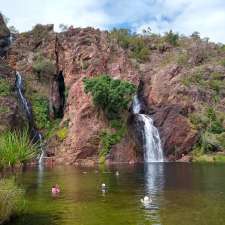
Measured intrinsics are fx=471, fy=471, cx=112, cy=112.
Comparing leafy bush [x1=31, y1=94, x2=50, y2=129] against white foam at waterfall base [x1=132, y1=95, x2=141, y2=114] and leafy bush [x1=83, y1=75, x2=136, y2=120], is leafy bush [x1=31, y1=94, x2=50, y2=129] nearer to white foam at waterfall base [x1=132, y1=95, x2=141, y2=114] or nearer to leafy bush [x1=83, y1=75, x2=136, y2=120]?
leafy bush [x1=83, y1=75, x2=136, y2=120]

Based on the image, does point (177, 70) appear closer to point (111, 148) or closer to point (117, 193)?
point (111, 148)

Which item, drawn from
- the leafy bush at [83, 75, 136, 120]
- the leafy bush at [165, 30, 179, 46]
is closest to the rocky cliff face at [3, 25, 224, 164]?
the leafy bush at [83, 75, 136, 120]

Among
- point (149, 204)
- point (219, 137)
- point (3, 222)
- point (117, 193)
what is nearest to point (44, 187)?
point (117, 193)

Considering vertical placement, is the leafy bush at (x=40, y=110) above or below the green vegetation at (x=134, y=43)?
below

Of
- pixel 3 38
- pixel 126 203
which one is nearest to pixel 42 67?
pixel 3 38

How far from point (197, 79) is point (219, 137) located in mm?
30672

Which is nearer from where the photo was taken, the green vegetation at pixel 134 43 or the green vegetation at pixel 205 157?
the green vegetation at pixel 205 157

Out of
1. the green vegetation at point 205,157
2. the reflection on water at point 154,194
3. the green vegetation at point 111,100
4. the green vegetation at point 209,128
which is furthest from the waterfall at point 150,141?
the reflection on water at point 154,194

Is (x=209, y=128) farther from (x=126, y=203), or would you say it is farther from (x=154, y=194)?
(x=126, y=203)

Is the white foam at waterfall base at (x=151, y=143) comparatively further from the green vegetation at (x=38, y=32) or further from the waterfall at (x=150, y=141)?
the green vegetation at (x=38, y=32)

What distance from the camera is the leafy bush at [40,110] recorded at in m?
112

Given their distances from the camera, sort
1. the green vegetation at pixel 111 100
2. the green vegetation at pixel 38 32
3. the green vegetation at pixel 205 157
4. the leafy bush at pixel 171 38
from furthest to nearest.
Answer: the leafy bush at pixel 171 38, the green vegetation at pixel 38 32, the green vegetation at pixel 205 157, the green vegetation at pixel 111 100

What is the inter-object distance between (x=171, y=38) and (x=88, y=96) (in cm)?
8031

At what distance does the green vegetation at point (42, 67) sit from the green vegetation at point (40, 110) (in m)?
6.42
